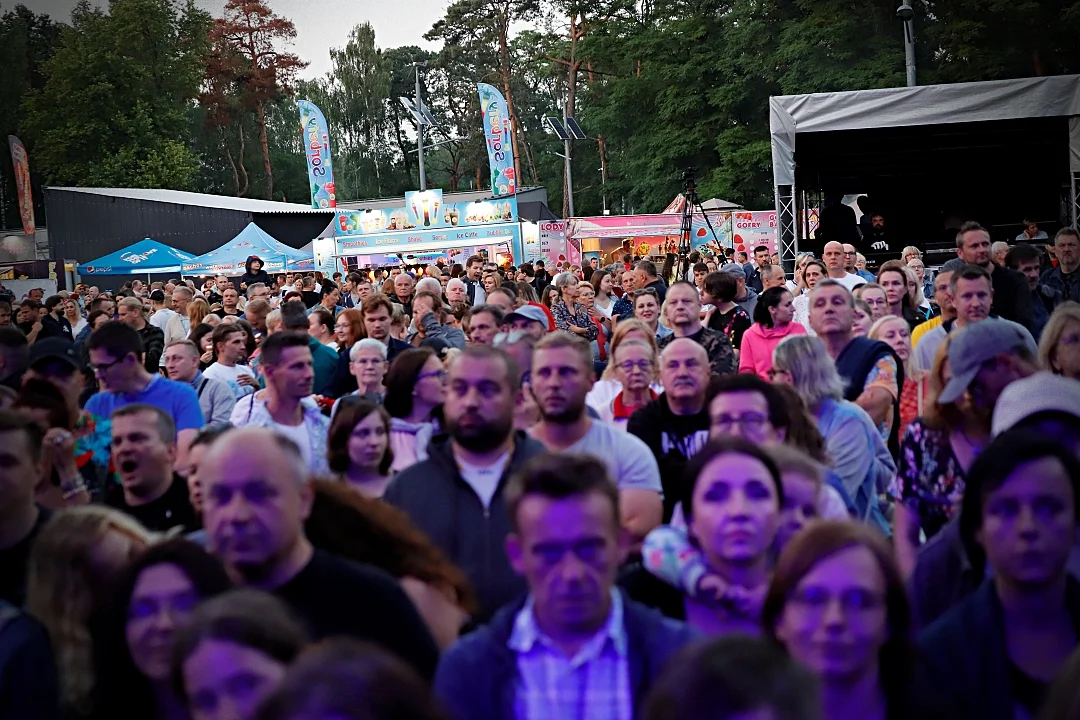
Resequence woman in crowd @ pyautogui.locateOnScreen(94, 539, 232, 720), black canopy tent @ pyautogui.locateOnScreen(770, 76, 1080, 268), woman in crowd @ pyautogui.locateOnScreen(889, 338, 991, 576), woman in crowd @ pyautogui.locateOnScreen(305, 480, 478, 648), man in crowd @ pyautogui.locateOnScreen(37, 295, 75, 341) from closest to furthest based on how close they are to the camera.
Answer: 1. woman in crowd @ pyautogui.locateOnScreen(94, 539, 232, 720)
2. woman in crowd @ pyautogui.locateOnScreen(305, 480, 478, 648)
3. woman in crowd @ pyautogui.locateOnScreen(889, 338, 991, 576)
4. man in crowd @ pyautogui.locateOnScreen(37, 295, 75, 341)
5. black canopy tent @ pyautogui.locateOnScreen(770, 76, 1080, 268)

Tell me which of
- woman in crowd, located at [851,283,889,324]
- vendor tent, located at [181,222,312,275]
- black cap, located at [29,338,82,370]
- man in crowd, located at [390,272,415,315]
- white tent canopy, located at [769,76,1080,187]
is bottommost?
woman in crowd, located at [851,283,889,324]

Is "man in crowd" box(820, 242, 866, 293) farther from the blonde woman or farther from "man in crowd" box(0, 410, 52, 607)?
the blonde woman

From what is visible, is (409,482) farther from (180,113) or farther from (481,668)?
(180,113)

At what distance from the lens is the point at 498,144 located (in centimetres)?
3588

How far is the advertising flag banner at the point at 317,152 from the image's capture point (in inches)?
1591

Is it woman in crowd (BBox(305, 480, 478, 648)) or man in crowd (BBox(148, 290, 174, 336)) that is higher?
man in crowd (BBox(148, 290, 174, 336))

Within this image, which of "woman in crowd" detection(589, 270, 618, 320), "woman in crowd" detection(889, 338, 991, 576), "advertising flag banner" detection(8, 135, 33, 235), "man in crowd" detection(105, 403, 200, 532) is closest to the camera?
"woman in crowd" detection(889, 338, 991, 576)

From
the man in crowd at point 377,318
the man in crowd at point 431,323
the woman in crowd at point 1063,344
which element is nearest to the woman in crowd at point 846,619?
the woman in crowd at point 1063,344

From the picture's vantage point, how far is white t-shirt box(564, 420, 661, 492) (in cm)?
448

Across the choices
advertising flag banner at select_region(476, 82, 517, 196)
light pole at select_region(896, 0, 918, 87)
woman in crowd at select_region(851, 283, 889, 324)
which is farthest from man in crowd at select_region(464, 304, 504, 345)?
advertising flag banner at select_region(476, 82, 517, 196)

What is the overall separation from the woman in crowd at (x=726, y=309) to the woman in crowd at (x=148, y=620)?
263 inches

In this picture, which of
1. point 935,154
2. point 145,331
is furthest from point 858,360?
point 935,154

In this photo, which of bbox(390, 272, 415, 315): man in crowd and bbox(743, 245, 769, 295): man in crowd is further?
bbox(743, 245, 769, 295): man in crowd

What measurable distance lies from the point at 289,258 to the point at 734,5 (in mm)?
26701
